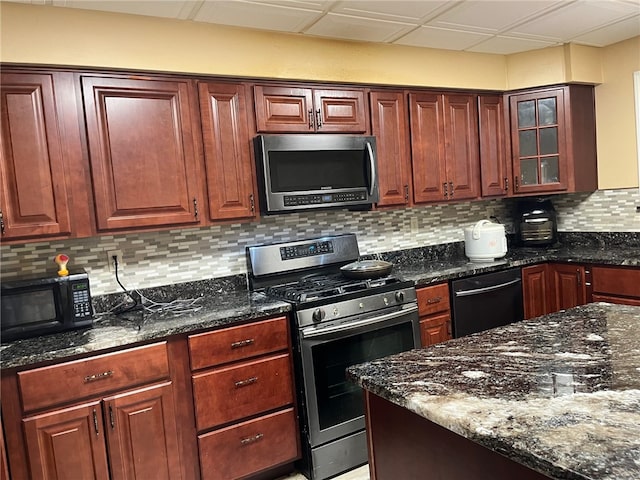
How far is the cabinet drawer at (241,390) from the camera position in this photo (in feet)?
7.28

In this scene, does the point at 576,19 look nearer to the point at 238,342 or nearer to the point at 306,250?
the point at 306,250

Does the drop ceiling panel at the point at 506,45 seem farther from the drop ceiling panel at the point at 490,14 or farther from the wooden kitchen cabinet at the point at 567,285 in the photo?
the wooden kitchen cabinet at the point at 567,285

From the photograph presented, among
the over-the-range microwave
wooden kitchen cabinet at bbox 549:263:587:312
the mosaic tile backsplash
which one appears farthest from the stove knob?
wooden kitchen cabinet at bbox 549:263:587:312

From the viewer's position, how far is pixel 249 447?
2334mm

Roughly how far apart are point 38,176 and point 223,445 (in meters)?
1.49

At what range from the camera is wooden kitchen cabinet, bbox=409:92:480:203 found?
319cm

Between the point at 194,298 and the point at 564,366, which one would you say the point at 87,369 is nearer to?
the point at 194,298

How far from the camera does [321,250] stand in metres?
3.08

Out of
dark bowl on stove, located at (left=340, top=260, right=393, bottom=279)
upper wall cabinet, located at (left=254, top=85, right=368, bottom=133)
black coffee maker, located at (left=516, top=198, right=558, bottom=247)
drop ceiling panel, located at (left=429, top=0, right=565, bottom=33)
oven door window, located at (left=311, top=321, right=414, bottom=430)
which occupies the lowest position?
oven door window, located at (left=311, top=321, right=414, bottom=430)

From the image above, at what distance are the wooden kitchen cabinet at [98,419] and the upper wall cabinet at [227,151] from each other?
0.84m

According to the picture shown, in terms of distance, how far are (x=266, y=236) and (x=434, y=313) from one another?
3.72ft

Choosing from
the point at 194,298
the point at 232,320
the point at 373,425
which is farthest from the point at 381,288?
the point at 373,425

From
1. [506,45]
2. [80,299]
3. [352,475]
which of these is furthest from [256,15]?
[352,475]

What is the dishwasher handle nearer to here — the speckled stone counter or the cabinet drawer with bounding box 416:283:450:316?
the cabinet drawer with bounding box 416:283:450:316
